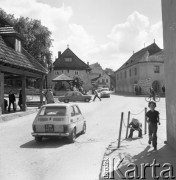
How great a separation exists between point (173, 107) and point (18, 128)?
8.79 meters

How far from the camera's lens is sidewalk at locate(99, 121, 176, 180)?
6133mm

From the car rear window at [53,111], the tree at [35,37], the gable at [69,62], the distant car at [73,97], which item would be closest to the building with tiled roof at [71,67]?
the gable at [69,62]

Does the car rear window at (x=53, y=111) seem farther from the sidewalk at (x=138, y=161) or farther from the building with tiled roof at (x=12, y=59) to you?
the building with tiled roof at (x=12, y=59)

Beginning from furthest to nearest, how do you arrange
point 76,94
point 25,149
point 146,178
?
point 76,94
point 25,149
point 146,178

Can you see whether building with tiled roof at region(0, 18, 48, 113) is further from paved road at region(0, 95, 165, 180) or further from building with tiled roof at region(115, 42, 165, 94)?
building with tiled roof at region(115, 42, 165, 94)

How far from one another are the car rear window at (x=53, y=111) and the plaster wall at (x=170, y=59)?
400cm

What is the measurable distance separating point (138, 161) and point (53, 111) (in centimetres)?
466

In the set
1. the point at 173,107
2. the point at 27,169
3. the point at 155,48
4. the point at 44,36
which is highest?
the point at 44,36

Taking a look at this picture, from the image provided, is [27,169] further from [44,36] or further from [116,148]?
[44,36]

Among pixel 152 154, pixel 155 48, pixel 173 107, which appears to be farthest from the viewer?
pixel 155 48

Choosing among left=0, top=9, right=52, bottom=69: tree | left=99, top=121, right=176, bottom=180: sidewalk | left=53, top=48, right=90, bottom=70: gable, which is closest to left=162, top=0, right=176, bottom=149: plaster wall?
left=99, top=121, right=176, bottom=180: sidewalk

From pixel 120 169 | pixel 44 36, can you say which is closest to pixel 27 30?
pixel 44 36

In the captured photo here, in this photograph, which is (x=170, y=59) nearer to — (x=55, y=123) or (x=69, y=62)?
(x=55, y=123)

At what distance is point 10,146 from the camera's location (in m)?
9.84
